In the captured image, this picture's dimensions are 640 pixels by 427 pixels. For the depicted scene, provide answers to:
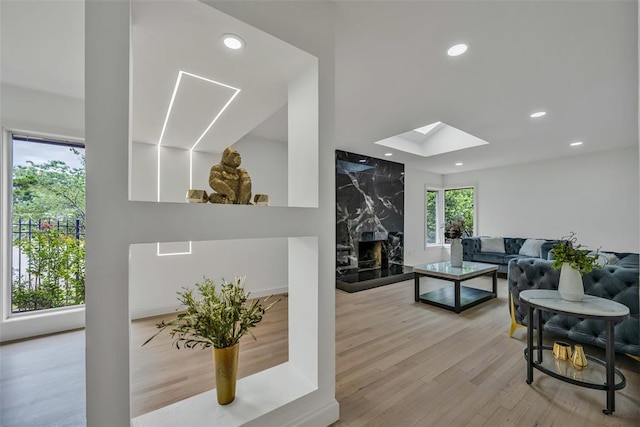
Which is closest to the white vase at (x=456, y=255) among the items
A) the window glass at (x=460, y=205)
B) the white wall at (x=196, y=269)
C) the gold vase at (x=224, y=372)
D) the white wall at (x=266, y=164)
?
the white wall at (x=196, y=269)

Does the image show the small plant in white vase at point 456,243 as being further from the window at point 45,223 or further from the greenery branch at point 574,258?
the window at point 45,223

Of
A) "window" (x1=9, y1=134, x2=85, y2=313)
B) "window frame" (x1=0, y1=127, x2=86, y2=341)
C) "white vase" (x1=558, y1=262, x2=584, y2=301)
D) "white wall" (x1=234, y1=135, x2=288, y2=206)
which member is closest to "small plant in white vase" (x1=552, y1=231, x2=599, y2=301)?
"white vase" (x1=558, y1=262, x2=584, y2=301)

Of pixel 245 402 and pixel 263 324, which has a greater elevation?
pixel 245 402

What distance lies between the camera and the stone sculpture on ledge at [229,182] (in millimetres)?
1420

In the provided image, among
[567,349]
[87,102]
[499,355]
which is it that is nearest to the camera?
[87,102]

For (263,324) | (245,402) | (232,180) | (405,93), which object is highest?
(405,93)

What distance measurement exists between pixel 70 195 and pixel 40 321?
1.42m

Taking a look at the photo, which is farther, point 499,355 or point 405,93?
point 405,93

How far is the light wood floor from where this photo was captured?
1.71 m

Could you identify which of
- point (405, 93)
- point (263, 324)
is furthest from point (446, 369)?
point (405, 93)

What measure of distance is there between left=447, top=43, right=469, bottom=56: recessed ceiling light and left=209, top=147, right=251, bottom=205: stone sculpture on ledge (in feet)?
6.17

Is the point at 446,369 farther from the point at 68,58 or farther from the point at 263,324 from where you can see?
the point at 68,58

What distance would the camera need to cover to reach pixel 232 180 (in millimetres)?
1467

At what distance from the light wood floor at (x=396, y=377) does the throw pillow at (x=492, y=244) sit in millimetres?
3096
